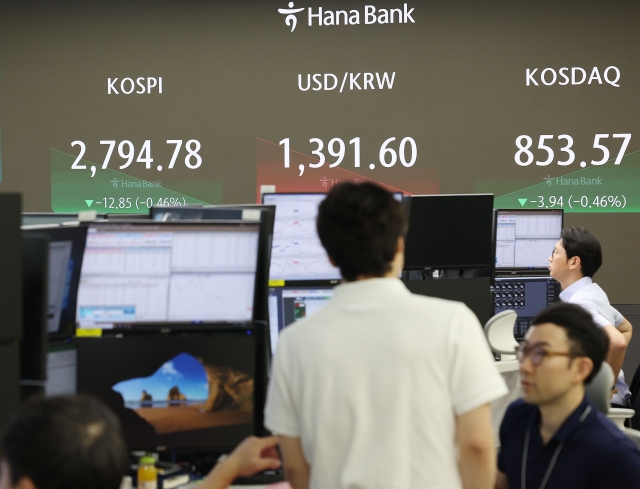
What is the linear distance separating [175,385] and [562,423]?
3.15ft

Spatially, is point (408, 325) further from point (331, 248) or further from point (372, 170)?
point (372, 170)

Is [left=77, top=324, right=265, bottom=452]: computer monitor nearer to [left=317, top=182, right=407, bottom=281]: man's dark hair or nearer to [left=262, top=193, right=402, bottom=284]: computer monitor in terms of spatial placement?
[left=317, top=182, right=407, bottom=281]: man's dark hair

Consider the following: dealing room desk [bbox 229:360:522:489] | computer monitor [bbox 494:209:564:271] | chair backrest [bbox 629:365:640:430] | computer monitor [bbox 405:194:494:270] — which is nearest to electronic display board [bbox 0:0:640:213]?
computer monitor [bbox 494:209:564:271]

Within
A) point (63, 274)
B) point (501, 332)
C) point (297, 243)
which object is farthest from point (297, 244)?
point (63, 274)

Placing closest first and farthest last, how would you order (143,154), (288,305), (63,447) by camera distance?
(63,447), (288,305), (143,154)

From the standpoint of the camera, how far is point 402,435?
1459 mm

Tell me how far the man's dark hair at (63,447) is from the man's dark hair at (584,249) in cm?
324

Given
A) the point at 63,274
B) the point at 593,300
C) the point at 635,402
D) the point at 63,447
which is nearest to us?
the point at 63,447

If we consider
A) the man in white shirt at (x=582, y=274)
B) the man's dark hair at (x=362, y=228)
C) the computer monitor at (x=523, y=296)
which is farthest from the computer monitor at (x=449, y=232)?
the man's dark hair at (x=362, y=228)

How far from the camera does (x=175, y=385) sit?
2.04 metres

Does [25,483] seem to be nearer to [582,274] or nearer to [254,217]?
[254,217]

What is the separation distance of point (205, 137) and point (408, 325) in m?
4.70

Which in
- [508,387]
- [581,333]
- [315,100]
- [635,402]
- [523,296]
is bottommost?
[635,402]

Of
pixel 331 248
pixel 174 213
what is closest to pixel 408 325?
pixel 331 248
